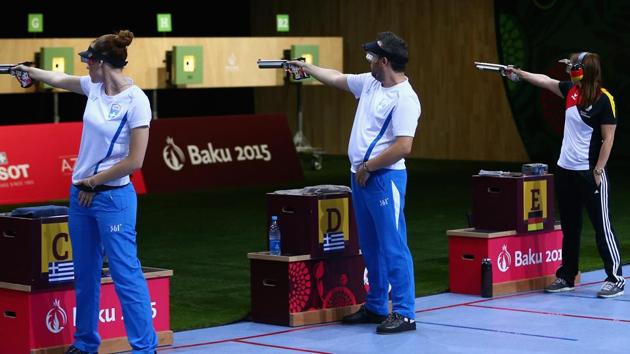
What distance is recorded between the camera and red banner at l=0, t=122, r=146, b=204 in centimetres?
1452

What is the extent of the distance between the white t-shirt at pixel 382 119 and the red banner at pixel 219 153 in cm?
838

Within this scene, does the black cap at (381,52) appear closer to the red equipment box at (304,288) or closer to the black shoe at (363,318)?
the red equipment box at (304,288)

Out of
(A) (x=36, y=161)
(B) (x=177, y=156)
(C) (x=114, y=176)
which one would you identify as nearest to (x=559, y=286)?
(C) (x=114, y=176)

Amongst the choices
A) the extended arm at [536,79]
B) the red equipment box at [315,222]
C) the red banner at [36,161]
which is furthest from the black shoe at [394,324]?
the red banner at [36,161]

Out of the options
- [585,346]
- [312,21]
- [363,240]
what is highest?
[312,21]

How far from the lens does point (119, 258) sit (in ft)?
20.8

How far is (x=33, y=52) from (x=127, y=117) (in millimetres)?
10653

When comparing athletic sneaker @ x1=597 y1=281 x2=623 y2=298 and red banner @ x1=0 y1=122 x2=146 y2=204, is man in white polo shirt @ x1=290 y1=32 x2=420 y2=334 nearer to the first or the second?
athletic sneaker @ x1=597 y1=281 x2=623 y2=298

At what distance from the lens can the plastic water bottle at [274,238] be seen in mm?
7953

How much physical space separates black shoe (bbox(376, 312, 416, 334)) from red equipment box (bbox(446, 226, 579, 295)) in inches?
55.6

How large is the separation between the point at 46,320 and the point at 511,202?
3.54 metres

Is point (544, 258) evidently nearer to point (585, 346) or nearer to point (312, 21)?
point (585, 346)

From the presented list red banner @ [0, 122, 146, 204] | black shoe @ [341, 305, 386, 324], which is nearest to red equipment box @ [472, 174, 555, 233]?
black shoe @ [341, 305, 386, 324]

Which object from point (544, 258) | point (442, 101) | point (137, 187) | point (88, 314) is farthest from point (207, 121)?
point (88, 314)
